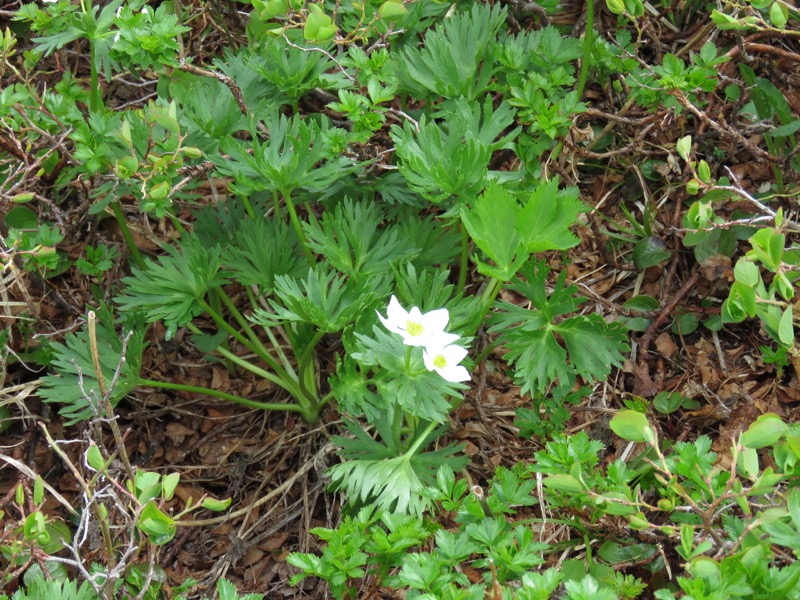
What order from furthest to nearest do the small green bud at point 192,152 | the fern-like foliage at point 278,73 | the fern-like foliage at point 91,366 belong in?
the fern-like foliage at point 278,73 < the fern-like foliage at point 91,366 < the small green bud at point 192,152

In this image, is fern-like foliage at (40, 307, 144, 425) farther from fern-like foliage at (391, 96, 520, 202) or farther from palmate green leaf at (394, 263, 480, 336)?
fern-like foliage at (391, 96, 520, 202)

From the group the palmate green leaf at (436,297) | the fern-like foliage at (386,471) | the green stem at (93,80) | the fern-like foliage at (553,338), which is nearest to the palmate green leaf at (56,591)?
the fern-like foliage at (386,471)

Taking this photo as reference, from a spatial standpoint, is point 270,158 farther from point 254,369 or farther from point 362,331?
point 254,369

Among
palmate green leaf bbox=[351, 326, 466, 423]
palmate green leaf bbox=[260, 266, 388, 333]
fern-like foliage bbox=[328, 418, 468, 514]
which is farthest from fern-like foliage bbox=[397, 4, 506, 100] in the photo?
fern-like foliage bbox=[328, 418, 468, 514]

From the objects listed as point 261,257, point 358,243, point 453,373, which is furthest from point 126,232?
point 453,373

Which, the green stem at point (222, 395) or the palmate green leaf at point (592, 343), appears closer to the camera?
the palmate green leaf at point (592, 343)

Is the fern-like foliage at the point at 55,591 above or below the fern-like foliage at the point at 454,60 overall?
below

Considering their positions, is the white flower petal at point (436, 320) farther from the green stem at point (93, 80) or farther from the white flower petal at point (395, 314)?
the green stem at point (93, 80)

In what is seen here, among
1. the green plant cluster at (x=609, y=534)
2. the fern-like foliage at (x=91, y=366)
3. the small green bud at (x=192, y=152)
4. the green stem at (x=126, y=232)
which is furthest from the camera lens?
the green stem at (x=126, y=232)
